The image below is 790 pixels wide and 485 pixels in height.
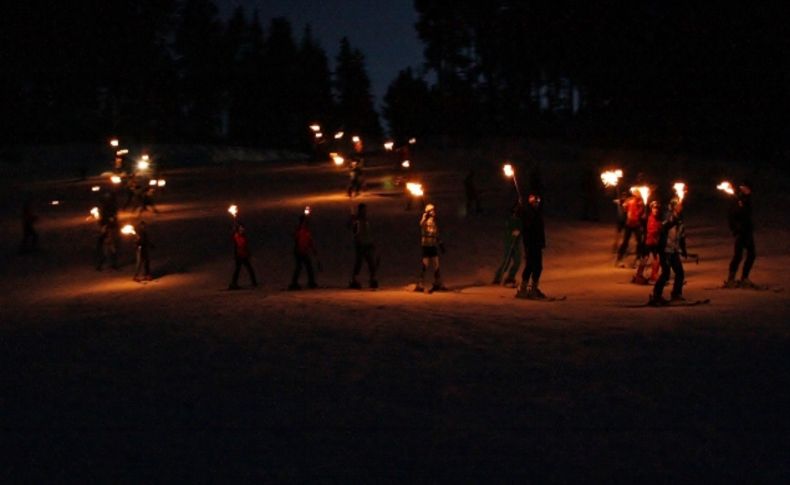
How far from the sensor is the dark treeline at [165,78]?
80062 mm

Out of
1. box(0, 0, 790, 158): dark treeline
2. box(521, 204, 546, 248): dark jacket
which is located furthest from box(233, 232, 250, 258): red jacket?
box(0, 0, 790, 158): dark treeline

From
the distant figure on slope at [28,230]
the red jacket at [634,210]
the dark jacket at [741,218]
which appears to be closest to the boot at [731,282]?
the dark jacket at [741,218]

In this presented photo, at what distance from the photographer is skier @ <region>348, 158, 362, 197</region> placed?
3753 centimetres

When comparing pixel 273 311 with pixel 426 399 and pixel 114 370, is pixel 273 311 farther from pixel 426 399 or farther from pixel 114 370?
pixel 426 399

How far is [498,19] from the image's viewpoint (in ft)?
265

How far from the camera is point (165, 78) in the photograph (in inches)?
4097

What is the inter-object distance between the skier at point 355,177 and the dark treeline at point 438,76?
21003 mm

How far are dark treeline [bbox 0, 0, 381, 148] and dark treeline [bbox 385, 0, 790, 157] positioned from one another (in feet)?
68.3

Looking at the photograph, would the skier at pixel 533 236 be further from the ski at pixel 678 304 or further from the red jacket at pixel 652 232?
the red jacket at pixel 652 232

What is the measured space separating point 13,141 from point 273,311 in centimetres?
6312

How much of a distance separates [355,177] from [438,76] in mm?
54439

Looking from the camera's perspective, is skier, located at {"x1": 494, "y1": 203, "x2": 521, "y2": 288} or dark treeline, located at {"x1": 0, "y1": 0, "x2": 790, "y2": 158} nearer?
skier, located at {"x1": 494, "y1": 203, "x2": 521, "y2": 288}

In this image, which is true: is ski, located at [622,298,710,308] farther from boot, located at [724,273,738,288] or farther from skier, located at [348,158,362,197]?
skier, located at [348,158,362,197]

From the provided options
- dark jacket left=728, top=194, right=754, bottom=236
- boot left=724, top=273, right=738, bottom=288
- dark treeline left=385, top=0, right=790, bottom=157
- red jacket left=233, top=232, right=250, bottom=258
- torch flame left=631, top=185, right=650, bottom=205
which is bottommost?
boot left=724, top=273, right=738, bottom=288
